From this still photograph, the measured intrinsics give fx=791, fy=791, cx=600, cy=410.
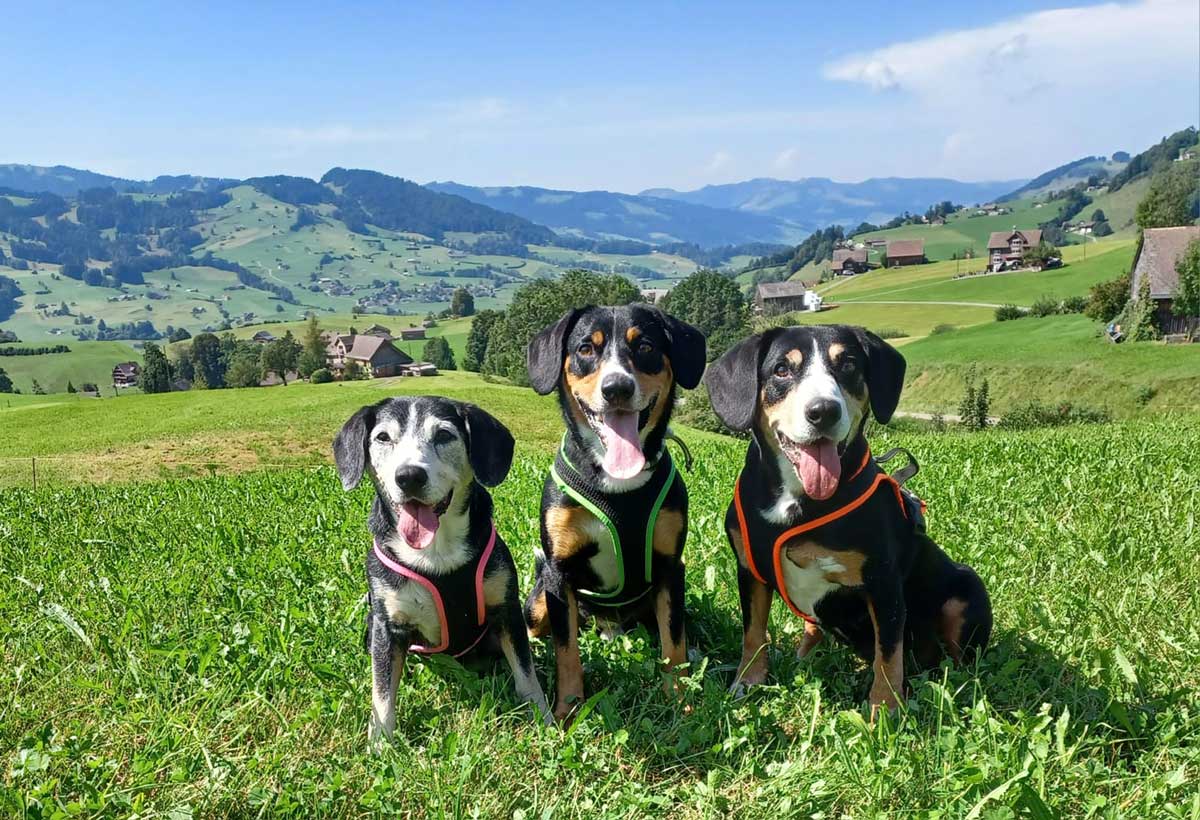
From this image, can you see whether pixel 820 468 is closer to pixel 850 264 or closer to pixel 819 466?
pixel 819 466

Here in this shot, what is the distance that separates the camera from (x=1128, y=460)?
31.3 feet

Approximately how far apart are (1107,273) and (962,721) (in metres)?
121

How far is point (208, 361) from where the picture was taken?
5940 inches

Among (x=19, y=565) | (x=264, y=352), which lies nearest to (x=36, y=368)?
(x=264, y=352)

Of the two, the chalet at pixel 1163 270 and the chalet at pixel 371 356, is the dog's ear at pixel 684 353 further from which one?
the chalet at pixel 371 356

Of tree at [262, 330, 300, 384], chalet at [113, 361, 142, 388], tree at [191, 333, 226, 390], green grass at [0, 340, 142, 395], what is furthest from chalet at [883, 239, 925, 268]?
green grass at [0, 340, 142, 395]

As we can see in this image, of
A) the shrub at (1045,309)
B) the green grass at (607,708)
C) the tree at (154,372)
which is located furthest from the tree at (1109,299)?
the tree at (154,372)

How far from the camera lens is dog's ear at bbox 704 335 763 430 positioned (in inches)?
161

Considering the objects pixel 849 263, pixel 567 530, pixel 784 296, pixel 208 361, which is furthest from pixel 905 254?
pixel 567 530

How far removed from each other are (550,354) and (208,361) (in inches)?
6471

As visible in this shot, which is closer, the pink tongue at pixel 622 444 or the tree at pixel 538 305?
the pink tongue at pixel 622 444

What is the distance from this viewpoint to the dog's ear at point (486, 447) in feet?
13.2

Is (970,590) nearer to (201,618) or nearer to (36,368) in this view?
(201,618)

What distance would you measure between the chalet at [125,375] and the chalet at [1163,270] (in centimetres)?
16006
